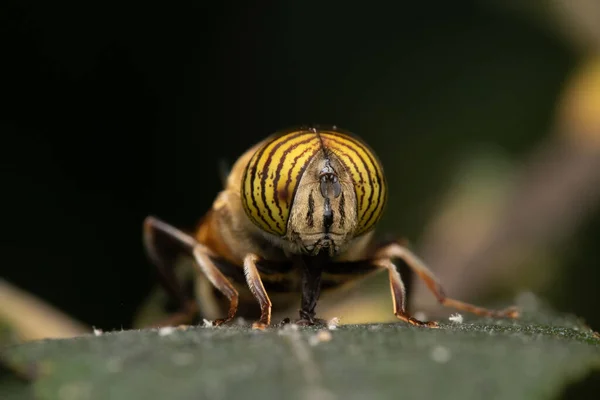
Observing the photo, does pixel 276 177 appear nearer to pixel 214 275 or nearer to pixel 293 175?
pixel 293 175

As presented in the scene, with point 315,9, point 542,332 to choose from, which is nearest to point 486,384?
point 542,332

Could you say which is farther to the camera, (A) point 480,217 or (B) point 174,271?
(A) point 480,217

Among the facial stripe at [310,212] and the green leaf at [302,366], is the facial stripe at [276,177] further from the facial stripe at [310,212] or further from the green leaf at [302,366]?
the green leaf at [302,366]

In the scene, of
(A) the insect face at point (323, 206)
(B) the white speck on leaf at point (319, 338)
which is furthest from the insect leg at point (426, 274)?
(B) the white speck on leaf at point (319, 338)

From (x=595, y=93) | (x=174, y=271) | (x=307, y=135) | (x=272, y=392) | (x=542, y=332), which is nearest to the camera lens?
(x=272, y=392)

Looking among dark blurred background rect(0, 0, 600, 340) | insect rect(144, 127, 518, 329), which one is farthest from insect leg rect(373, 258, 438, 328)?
dark blurred background rect(0, 0, 600, 340)

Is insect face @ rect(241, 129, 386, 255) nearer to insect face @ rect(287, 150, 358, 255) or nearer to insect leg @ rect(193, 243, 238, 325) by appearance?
insect face @ rect(287, 150, 358, 255)

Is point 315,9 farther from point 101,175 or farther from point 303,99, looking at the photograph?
point 101,175
